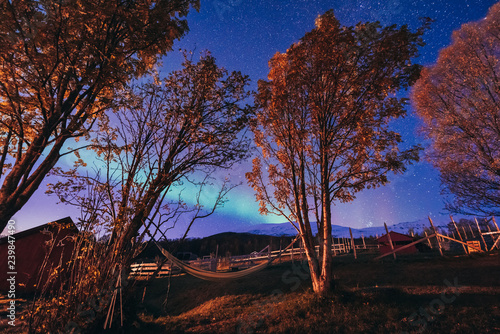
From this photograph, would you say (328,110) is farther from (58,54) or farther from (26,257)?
(26,257)

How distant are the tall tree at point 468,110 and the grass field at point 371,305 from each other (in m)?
4.30

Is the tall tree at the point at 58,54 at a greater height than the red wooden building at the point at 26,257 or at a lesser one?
greater

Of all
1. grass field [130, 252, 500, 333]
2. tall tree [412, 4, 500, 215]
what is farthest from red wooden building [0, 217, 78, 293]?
tall tree [412, 4, 500, 215]

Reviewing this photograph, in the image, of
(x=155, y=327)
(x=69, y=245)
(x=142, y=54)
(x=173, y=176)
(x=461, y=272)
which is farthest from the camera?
(x=69, y=245)

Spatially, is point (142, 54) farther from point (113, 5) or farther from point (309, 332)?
point (309, 332)

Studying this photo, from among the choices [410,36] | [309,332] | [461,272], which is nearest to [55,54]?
[309,332]

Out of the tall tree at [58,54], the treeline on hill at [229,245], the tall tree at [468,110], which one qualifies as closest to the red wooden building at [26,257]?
the tall tree at [58,54]

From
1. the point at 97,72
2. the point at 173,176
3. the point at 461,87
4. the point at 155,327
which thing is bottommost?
the point at 155,327

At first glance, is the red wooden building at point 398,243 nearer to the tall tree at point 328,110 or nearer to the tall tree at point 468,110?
the tall tree at point 468,110

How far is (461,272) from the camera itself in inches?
373

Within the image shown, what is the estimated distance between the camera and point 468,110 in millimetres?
12188

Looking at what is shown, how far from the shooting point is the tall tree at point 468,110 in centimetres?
1163

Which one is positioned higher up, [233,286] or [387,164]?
[387,164]

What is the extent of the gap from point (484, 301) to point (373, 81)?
24.5 feet
